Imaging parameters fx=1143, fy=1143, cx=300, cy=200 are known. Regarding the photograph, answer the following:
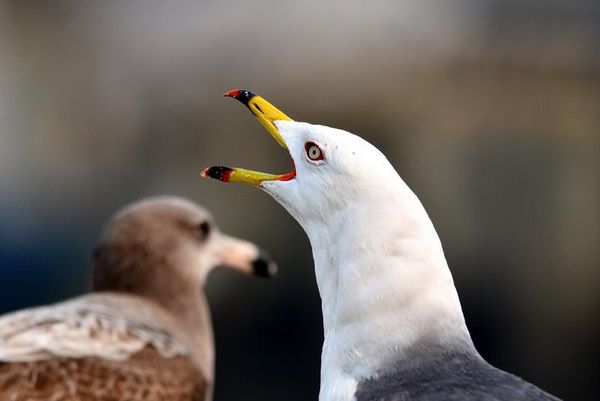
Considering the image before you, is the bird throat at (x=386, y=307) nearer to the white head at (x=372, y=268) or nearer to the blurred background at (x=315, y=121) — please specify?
the white head at (x=372, y=268)

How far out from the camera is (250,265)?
3.80 metres

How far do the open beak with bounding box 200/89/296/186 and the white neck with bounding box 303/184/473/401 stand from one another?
0.24 m

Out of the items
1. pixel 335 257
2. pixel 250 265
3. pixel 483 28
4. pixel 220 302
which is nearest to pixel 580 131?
pixel 483 28

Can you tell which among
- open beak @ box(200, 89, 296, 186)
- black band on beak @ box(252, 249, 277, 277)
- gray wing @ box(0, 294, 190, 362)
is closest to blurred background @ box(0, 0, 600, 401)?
black band on beak @ box(252, 249, 277, 277)

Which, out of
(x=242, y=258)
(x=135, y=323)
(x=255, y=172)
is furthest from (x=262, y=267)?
(x=255, y=172)

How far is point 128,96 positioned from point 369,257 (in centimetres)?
600

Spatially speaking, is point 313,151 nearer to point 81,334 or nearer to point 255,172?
point 255,172

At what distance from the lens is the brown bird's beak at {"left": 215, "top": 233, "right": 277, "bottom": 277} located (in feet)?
12.3

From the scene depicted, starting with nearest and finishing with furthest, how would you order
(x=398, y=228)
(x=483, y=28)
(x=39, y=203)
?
(x=398, y=228) → (x=39, y=203) → (x=483, y=28)

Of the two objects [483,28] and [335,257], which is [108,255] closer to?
[335,257]

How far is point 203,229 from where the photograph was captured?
3.63 metres

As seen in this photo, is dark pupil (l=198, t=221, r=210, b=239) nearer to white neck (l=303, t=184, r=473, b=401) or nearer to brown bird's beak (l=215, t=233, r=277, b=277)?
brown bird's beak (l=215, t=233, r=277, b=277)

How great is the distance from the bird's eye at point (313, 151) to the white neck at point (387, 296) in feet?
0.42

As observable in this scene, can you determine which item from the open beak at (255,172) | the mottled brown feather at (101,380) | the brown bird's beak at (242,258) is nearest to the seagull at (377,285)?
the open beak at (255,172)
